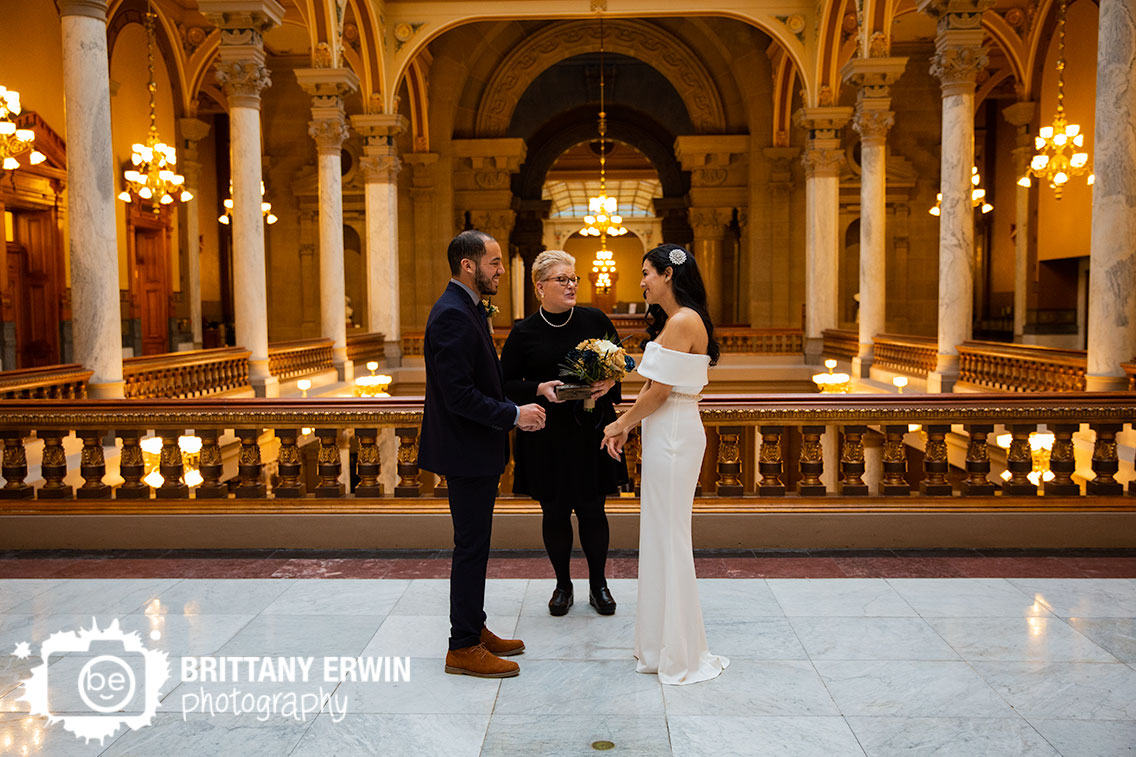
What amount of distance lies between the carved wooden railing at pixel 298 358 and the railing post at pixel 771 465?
33.1 ft

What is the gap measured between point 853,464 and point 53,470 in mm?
5774

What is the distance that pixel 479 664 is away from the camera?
3.97 m

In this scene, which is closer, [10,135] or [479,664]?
[479,664]

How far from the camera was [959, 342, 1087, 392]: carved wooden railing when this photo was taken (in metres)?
10.3

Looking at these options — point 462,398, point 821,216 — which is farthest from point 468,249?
point 821,216

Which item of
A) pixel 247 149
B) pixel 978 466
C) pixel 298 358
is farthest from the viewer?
pixel 298 358

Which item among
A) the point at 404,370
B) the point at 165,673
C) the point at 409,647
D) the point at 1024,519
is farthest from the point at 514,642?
the point at 404,370

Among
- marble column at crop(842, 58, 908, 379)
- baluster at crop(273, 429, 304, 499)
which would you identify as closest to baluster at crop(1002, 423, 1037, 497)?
baluster at crop(273, 429, 304, 499)

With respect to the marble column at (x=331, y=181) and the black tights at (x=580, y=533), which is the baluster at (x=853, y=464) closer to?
the black tights at (x=580, y=533)

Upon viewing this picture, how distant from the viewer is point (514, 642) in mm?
4215

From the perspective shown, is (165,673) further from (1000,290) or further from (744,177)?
(1000,290)

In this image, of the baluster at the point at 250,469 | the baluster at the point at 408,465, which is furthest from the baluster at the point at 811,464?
the baluster at the point at 250,469

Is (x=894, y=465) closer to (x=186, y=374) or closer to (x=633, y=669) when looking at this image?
(x=633, y=669)

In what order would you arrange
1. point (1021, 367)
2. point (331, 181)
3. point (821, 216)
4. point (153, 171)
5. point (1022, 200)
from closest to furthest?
point (1021, 367)
point (153, 171)
point (331, 181)
point (821, 216)
point (1022, 200)
